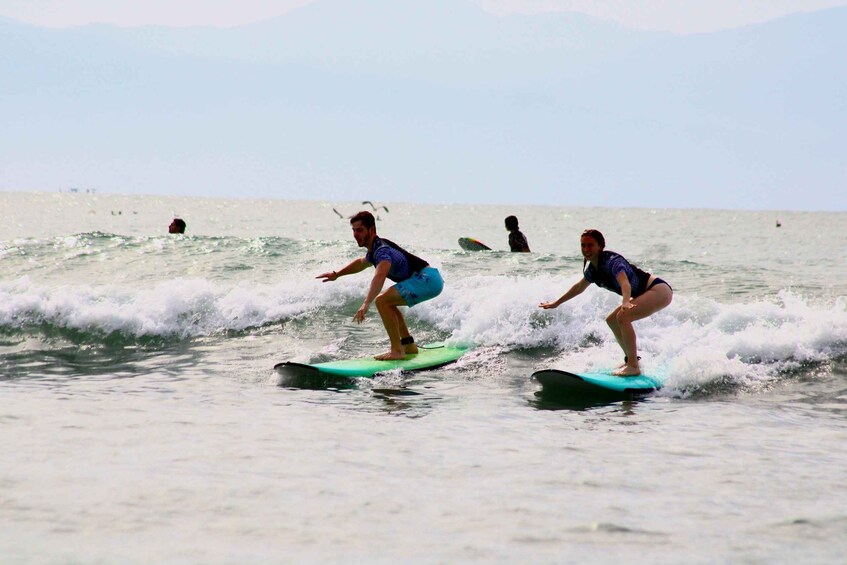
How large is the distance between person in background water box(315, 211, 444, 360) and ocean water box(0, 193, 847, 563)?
2.38 ft

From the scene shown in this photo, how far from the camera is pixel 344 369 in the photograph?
376 inches

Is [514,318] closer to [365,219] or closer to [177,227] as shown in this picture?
[365,219]

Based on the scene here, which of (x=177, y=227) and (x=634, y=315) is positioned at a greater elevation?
(x=177, y=227)

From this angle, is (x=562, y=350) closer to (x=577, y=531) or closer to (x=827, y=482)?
(x=827, y=482)

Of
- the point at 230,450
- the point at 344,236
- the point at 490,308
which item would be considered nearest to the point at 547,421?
the point at 230,450

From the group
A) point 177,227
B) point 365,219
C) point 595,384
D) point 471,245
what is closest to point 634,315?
point 595,384

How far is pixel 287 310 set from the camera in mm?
13648

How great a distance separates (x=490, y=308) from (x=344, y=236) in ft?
163

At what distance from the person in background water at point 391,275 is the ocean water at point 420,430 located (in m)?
0.73

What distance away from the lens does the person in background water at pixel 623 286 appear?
8.93 metres

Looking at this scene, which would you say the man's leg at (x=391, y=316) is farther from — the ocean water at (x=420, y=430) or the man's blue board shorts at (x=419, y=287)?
the ocean water at (x=420, y=430)

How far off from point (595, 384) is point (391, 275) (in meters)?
2.70

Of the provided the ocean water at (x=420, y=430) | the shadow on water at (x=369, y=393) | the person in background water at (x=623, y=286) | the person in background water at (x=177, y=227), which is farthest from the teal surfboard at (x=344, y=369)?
the person in background water at (x=177, y=227)

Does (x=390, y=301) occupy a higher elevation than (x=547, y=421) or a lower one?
higher
